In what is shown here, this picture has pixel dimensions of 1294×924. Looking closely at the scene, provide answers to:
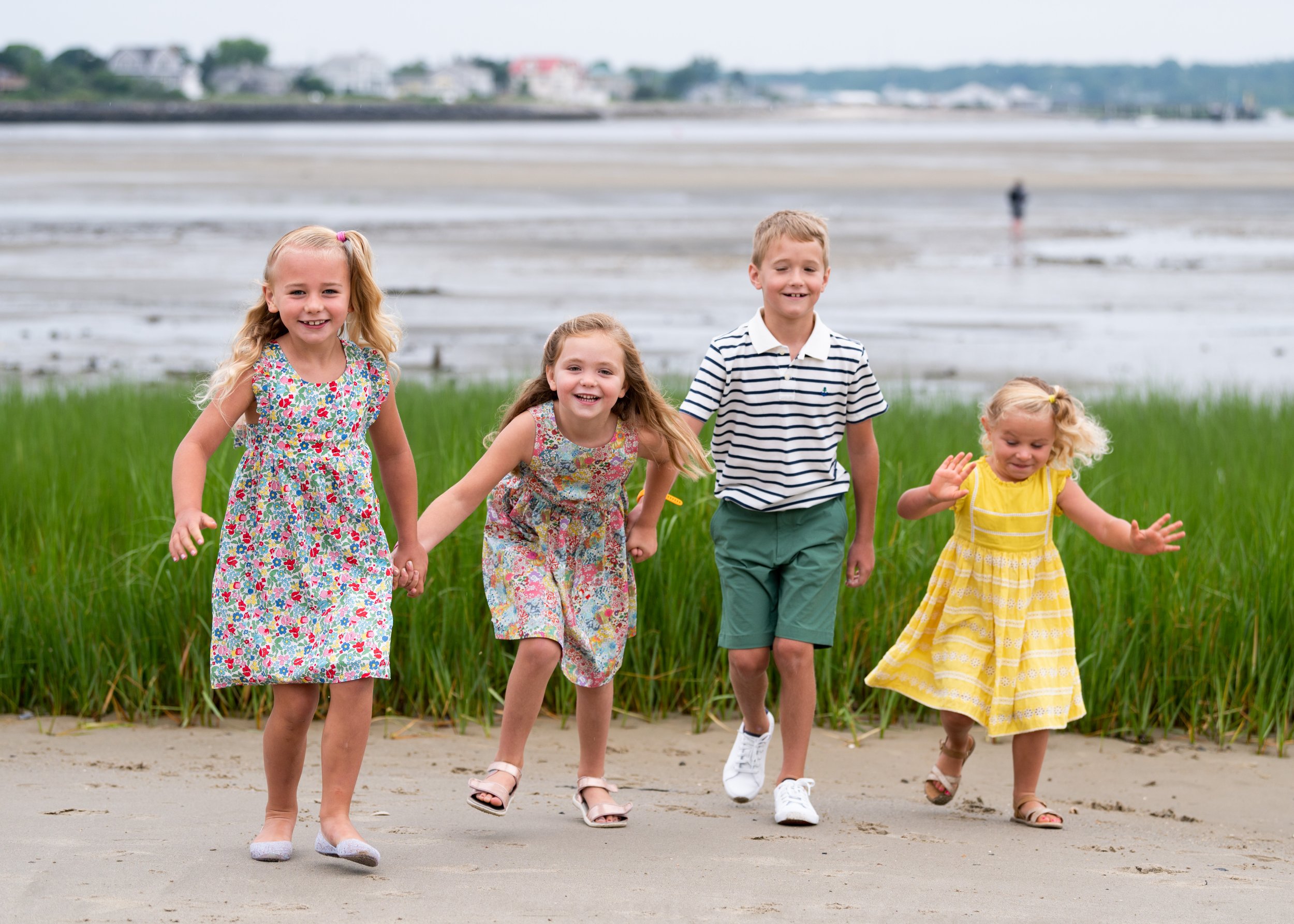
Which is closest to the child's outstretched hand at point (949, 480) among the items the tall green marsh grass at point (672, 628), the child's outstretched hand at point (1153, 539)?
the child's outstretched hand at point (1153, 539)

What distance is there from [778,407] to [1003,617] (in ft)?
2.63

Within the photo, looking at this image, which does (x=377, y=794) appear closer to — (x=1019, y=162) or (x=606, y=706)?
(x=606, y=706)

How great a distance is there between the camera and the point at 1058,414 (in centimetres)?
390

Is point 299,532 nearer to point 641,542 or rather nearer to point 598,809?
point 641,542

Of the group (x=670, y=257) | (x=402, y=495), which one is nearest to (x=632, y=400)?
(x=402, y=495)

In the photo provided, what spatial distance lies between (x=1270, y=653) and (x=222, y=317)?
14.5 m

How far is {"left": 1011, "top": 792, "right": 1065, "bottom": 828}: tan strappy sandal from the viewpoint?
392 cm

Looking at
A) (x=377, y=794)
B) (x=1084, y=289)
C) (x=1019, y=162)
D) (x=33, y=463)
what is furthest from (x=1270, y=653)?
(x=1019, y=162)

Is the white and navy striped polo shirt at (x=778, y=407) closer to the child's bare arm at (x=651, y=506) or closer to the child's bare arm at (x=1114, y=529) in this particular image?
the child's bare arm at (x=651, y=506)

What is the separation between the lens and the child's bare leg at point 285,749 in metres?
3.35

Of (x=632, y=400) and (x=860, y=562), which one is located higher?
(x=632, y=400)

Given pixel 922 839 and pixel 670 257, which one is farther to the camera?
pixel 670 257

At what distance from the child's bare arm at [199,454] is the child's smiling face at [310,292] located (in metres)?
0.17

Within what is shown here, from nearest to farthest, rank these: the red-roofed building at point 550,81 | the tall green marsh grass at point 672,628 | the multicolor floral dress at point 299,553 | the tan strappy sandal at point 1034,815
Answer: the multicolor floral dress at point 299,553, the tan strappy sandal at point 1034,815, the tall green marsh grass at point 672,628, the red-roofed building at point 550,81
